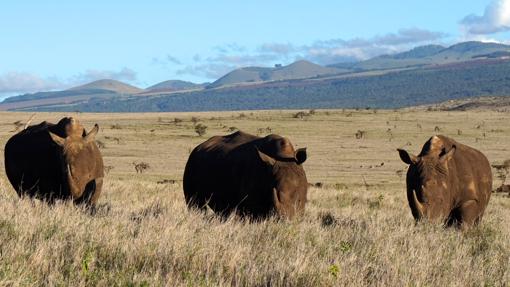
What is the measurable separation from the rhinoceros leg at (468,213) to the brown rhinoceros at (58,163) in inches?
Result: 234

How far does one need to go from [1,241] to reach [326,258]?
131 inches

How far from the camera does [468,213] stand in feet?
42.2

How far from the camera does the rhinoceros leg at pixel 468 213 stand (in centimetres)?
1274

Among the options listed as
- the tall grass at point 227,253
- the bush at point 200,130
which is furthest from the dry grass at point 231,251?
the bush at point 200,130

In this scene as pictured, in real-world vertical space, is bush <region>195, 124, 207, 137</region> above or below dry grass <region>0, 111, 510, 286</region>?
below

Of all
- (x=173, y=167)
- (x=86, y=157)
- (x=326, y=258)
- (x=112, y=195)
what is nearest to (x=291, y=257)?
(x=326, y=258)

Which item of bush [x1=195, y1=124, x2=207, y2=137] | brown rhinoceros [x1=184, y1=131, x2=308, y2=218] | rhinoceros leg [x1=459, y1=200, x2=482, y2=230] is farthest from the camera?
bush [x1=195, y1=124, x2=207, y2=137]

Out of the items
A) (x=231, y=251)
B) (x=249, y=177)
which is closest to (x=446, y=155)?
(x=249, y=177)

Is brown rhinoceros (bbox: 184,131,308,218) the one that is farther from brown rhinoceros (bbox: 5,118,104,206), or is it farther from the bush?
the bush

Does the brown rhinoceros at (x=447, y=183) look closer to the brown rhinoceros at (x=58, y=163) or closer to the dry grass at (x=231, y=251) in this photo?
the dry grass at (x=231, y=251)

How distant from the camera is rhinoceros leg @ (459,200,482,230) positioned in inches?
501

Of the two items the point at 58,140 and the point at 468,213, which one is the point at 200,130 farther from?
the point at 468,213

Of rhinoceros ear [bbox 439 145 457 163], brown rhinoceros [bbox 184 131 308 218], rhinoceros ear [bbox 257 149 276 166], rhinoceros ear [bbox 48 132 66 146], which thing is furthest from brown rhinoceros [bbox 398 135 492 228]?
rhinoceros ear [bbox 48 132 66 146]

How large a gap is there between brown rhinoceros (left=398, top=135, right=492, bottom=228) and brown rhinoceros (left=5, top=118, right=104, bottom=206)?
4935mm
